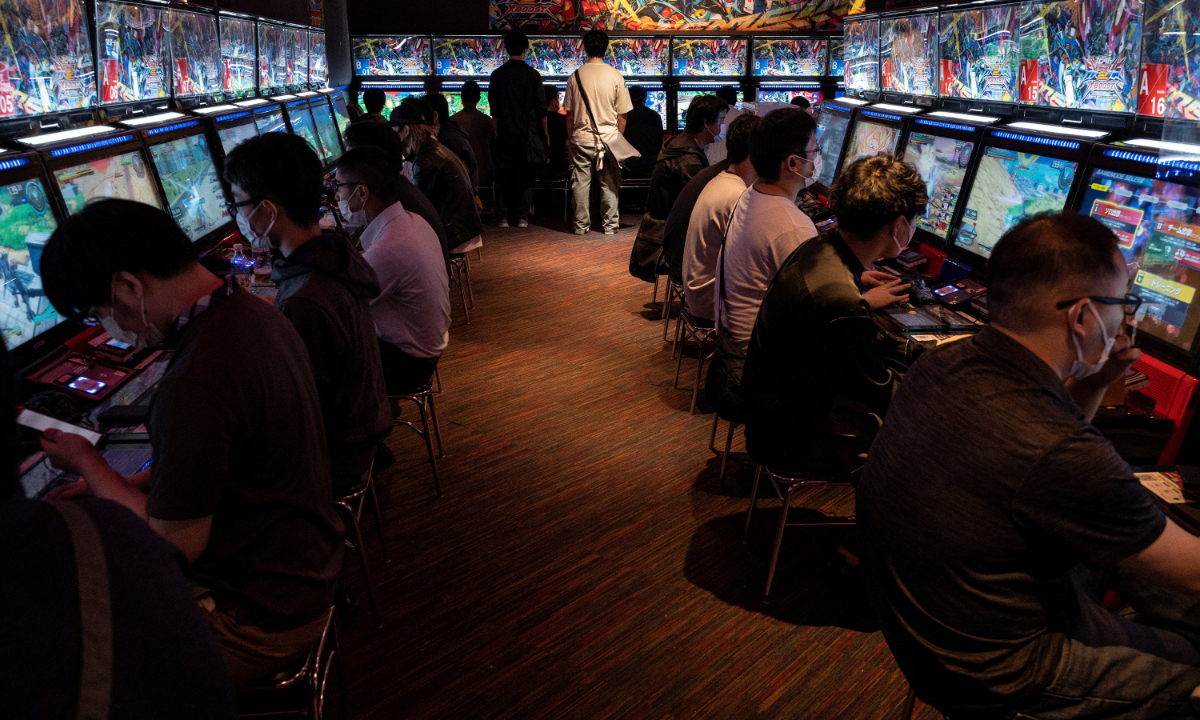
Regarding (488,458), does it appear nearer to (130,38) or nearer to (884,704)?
(884,704)

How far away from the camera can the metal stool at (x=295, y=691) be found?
5.07 feet

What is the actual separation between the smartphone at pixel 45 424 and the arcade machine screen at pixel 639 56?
714cm

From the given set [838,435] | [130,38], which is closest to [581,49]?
[130,38]

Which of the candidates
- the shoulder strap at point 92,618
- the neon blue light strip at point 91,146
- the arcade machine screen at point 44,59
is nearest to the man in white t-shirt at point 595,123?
the arcade machine screen at point 44,59

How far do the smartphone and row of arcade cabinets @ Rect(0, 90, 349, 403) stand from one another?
0.77 ft

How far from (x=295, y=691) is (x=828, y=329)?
1.70 meters

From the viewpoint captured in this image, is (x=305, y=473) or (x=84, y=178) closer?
(x=305, y=473)

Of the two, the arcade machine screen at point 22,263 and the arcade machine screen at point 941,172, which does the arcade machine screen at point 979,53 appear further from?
the arcade machine screen at point 22,263

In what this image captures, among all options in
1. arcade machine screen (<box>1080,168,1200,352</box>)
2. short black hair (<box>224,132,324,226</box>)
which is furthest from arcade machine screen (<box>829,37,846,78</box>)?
short black hair (<box>224,132,324,226</box>)

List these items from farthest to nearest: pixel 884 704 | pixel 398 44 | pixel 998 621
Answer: pixel 398 44
pixel 884 704
pixel 998 621

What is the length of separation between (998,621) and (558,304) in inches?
170

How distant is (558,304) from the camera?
5418 millimetres

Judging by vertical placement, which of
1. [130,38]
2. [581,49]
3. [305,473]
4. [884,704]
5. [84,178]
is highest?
[581,49]

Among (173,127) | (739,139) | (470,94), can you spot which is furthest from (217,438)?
(470,94)
